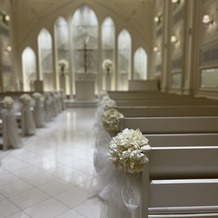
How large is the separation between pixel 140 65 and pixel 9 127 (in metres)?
9.19

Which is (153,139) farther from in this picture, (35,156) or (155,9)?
(155,9)

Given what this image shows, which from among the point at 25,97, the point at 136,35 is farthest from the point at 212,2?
the point at 136,35

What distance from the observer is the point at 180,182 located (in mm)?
1399

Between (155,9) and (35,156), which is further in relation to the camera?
(155,9)

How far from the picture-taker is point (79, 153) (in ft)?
13.3

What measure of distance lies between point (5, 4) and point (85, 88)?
5232 millimetres

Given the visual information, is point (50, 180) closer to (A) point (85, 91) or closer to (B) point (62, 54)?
(A) point (85, 91)

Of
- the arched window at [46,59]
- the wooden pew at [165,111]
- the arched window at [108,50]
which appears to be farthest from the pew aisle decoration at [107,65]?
the wooden pew at [165,111]

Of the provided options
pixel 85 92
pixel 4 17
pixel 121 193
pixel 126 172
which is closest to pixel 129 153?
pixel 126 172

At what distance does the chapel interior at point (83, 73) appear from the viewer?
2.62m

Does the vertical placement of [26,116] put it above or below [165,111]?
below

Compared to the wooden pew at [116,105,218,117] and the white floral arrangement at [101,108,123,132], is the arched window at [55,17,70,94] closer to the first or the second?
the wooden pew at [116,105,218,117]

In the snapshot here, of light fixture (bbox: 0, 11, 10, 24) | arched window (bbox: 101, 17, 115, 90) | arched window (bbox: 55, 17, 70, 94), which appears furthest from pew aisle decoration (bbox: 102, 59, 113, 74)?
light fixture (bbox: 0, 11, 10, 24)

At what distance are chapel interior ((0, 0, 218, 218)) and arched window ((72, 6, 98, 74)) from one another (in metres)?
0.05
